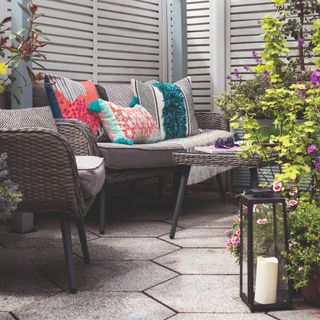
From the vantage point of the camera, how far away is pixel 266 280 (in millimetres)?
1898

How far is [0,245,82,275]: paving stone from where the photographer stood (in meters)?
2.46

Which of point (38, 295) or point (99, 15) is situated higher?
point (99, 15)

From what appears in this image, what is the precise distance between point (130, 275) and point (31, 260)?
0.55 metres

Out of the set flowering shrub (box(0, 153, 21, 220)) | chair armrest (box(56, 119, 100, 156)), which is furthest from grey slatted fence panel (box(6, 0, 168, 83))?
flowering shrub (box(0, 153, 21, 220))

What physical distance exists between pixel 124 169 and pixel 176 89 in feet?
3.80

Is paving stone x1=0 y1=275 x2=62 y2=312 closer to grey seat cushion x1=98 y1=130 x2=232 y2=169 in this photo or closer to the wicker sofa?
the wicker sofa

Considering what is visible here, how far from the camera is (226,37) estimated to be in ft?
15.2

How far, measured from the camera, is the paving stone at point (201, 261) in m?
2.44

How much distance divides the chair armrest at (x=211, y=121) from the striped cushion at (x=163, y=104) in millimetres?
185

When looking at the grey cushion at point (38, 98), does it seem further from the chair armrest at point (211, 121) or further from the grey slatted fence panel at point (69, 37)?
the chair armrest at point (211, 121)

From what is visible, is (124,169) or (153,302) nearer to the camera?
(153,302)

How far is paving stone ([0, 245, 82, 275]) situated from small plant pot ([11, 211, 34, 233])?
0.38 metres

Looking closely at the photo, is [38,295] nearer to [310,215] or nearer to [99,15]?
[310,215]

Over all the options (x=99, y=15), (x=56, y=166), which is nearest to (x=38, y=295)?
(x=56, y=166)
